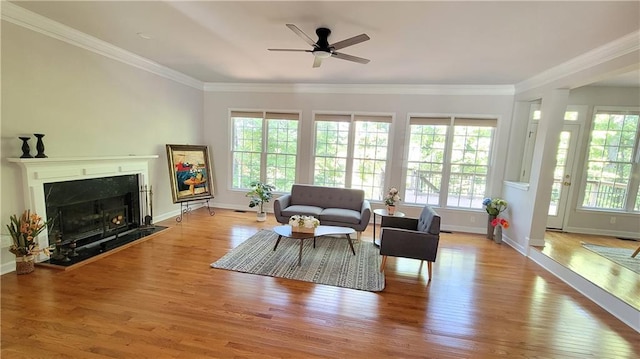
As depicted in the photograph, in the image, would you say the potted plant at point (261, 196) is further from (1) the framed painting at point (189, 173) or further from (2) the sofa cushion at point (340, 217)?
(2) the sofa cushion at point (340, 217)

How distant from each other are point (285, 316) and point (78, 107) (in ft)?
12.6

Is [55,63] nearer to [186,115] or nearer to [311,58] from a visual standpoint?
[186,115]

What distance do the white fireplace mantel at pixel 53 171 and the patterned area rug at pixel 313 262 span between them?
2104 millimetres

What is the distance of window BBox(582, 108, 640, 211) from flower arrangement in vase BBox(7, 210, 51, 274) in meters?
8.46

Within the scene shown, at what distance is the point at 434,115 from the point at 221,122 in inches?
182

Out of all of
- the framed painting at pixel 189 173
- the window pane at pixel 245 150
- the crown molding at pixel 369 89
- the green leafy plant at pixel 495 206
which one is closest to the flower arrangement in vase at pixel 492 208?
the green leafy plant at pixel 495 206

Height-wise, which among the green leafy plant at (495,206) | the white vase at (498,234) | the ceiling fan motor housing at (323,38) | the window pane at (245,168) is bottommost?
the white vase at (498,234)

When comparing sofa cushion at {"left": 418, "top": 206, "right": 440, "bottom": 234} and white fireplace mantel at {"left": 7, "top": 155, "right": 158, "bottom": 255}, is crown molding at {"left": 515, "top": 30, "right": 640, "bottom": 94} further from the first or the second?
white fireplace mantel at {"left": 7, "top": 155, "right": 158, "bottom": 255}

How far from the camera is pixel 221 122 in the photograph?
Result: 20.9ft

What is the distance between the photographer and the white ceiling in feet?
8.16

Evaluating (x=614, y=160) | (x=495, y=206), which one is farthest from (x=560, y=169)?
(x=495, y=206)

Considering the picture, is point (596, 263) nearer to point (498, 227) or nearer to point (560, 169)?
point (498, 227)

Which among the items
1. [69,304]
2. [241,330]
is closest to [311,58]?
[241,330]

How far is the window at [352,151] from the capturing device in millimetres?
5809
